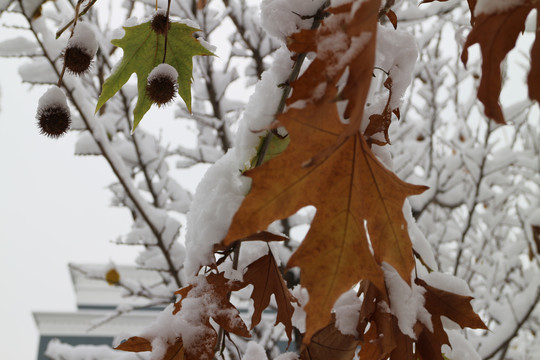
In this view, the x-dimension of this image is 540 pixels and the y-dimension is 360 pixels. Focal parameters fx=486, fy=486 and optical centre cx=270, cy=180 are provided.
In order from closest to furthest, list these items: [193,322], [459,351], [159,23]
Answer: [193,322] → [459,351] → [159,23]

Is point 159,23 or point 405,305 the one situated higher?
point 159,23

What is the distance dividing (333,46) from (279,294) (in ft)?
1.50

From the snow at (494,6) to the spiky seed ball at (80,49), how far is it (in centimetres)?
78

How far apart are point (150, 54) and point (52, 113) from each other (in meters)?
0.24

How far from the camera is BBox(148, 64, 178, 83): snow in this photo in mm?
971

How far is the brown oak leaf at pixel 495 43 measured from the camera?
1.63ft

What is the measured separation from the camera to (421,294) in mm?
796

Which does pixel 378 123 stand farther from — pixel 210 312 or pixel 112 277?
pixel 112 277

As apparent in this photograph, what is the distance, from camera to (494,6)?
50 centimetres

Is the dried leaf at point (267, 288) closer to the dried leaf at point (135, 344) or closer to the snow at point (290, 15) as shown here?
the dried leaf at point (135, 344)

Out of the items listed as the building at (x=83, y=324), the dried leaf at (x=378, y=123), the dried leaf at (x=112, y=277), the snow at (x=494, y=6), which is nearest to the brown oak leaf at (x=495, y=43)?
the snow at (x=494, y=6)

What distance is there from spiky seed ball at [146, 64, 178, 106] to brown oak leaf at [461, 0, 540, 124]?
619 millimetres

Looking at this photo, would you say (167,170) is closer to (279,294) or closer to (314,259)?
(279,294)

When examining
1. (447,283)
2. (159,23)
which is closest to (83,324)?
(159,23)
